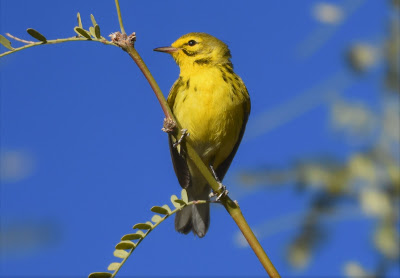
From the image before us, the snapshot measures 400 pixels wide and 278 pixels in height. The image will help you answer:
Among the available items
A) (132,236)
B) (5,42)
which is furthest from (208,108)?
(5,42)

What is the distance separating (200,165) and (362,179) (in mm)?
760

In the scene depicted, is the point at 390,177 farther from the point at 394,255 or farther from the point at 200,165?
the point at 200,165

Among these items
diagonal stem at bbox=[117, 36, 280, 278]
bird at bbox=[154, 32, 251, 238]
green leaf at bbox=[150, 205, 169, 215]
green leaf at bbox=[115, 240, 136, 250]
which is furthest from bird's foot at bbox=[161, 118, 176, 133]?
bird at bbox=[154, 32, 251, 238]

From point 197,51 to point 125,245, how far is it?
2.74 metres

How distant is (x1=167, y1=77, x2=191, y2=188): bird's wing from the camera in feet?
13.7

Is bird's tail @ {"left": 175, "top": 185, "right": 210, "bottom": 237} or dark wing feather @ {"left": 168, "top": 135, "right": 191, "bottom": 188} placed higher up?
dark wing feather @ {"left": 168, "top": 135, "right": 191, "bottom": 188}

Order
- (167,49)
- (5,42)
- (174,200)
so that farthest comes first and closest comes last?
(167,49), (174,200), (5,42)

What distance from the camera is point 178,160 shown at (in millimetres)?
4215

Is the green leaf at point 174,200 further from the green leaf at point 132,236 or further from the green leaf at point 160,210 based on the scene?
the green leaf at point 132,236

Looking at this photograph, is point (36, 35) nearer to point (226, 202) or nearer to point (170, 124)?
point (170, 124)

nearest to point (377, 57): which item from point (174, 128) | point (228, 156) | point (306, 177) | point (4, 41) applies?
point (306, 177)

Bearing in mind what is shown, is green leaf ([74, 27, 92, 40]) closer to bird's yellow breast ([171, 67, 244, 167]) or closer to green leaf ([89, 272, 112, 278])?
green leaf ([89, 272, 112, 278])

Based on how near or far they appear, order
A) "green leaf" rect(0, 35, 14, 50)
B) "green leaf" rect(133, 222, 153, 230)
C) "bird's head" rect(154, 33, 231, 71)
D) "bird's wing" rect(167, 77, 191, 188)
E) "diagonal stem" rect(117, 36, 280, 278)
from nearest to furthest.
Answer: "diagonal stem" rect(117, 36, 280, 278), "green leaf" rect(0, 35, 14, 50), "green leaf" rect(133, 222, 153, 230), "bird's wing" rect(167, 77, 191, 188), "bird's head" rect(154, 33, 231, 71)

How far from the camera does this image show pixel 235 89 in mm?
4215
